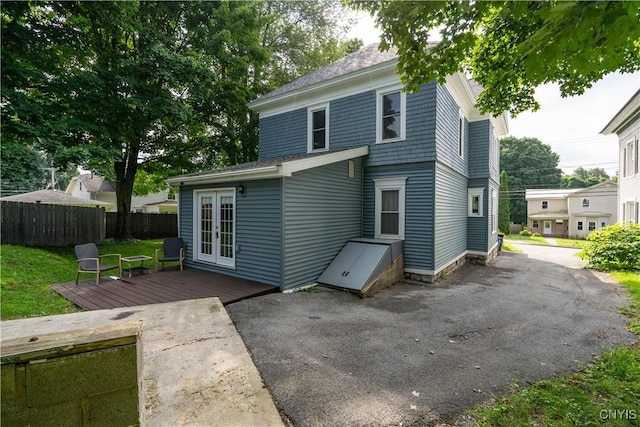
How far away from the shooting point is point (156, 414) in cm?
249

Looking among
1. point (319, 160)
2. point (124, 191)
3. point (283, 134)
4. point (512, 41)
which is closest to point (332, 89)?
point (283, 134)

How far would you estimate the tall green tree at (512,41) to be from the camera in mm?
2580

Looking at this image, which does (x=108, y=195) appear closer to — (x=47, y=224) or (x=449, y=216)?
(x=47, y=224)

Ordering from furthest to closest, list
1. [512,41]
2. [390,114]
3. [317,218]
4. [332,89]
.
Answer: [332,89] < [390,114] < [317,218] < [512,41]

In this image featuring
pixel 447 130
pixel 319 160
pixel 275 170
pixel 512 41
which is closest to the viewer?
pixel 512 41

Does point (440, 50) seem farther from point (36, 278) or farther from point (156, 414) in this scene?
point (36, 278)

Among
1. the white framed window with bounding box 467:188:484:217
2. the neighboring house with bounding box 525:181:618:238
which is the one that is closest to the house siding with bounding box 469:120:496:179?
the white framed window with bounding box 467:188:484:217

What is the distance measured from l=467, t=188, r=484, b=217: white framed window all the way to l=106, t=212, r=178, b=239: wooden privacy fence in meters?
16.0

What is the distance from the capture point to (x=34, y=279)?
718 cm

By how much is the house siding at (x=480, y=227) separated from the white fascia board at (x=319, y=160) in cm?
637

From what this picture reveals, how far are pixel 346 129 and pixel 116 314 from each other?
7.67m

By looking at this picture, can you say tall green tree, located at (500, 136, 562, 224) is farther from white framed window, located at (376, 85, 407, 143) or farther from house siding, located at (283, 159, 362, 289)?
house siding, located at (283, 159, 362, 289)

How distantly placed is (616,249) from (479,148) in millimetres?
5815

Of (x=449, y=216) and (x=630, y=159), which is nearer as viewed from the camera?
(x=449, y=216)
